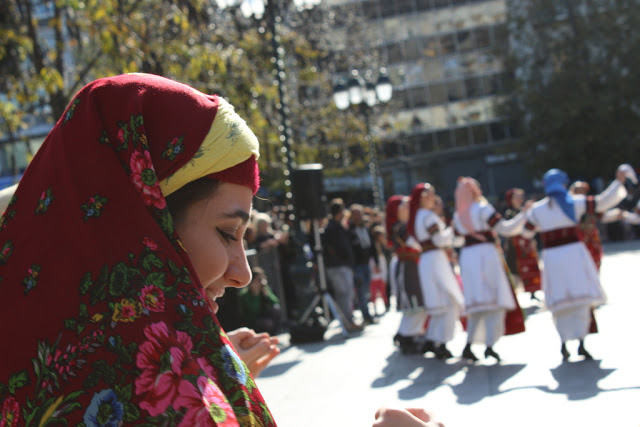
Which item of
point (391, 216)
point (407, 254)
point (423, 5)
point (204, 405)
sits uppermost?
point (423, 5)

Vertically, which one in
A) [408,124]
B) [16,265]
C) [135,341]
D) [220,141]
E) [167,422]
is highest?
[220,141]

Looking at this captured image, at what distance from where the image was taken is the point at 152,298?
1468 millimetres

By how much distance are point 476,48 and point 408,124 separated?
18.6 feet

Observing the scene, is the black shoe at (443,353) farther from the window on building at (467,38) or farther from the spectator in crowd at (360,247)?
the window on building at (467,38)

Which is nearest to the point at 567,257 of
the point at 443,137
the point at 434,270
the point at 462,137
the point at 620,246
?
the point at 434,270

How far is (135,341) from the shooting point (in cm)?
142

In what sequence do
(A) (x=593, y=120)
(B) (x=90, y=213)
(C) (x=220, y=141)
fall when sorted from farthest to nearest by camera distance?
(A) (x=593, y=120)
(C) (x=220, y=141)
(B) (x=90, y=213)

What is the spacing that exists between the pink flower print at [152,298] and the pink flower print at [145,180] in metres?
0.18

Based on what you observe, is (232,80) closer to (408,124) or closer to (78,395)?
(78,395)

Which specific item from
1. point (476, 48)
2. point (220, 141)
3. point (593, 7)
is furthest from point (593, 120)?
point (220, 141)

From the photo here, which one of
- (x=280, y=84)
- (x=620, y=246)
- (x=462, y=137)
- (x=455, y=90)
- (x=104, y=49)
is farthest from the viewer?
(x=455, y=90)

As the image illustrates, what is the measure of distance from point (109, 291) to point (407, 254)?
32.5 ft

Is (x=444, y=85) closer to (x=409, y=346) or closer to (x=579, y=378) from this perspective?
(x=409, y=346)

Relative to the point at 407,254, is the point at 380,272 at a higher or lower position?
lower
